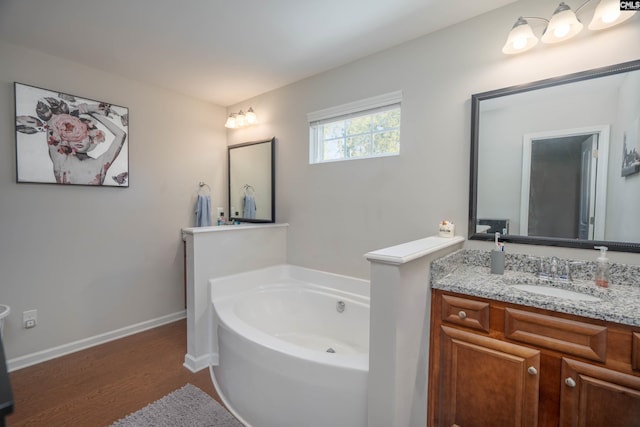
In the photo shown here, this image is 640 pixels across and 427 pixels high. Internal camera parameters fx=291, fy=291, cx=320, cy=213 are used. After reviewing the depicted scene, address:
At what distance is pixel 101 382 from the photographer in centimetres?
213

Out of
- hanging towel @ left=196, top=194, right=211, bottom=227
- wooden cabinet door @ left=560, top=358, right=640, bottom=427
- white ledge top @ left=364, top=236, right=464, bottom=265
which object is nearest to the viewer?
wooden cabinet door @ left=560, top=358, right=640, bottom=427

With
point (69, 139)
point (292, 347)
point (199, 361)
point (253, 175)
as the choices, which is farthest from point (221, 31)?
point (199, 361)

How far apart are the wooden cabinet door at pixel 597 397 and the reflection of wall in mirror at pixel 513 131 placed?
0.82 m

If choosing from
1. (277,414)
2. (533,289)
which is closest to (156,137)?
(277,414)

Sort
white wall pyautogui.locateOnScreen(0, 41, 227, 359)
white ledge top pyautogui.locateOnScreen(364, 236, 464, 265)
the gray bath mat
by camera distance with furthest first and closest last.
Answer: white wall pyautogui.locateOnScreen(0, 41, 227, 359) < the gray bath mat < white ledge top pyautogui.locateOnScreen(364, 236, 464, 265)

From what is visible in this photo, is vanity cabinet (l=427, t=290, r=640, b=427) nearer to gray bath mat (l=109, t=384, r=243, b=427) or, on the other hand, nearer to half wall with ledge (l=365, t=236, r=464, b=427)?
half wall with ledge (l=365, t=236, r=464, b=427)

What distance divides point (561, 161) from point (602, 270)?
615 millimetres

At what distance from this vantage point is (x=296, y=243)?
9.91 feet

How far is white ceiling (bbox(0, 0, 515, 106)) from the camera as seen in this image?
183 centimetres

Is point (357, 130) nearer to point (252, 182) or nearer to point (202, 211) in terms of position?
point (252, 182)

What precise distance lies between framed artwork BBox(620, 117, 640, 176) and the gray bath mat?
8.31 ft

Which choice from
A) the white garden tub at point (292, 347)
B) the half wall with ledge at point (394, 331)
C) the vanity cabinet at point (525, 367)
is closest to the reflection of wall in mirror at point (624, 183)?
the vanity cabinet at point (525, 367)

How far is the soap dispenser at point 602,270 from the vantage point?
145 centimetres

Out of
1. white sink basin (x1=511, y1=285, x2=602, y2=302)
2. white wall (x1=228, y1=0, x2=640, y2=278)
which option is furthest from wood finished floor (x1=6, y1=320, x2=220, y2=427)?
white sink basin (x1=511, y1=285, x2=602, y2=302)
